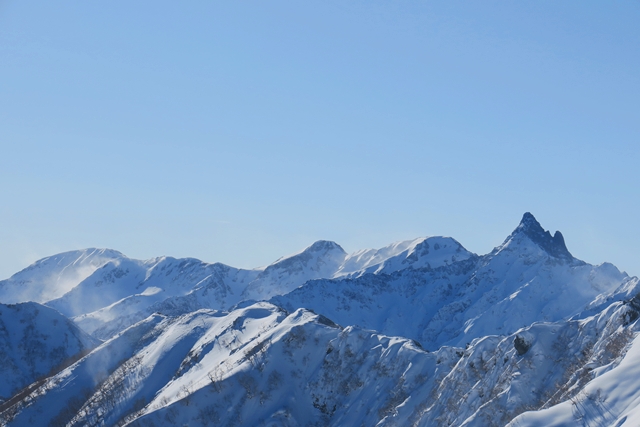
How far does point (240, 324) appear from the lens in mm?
175125

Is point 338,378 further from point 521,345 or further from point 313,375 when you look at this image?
point 521,345

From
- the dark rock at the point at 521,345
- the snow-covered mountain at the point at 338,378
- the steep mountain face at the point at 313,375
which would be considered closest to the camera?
the snow-covered mountain at the point at 338,378

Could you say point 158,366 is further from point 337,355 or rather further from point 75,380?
point 337,355

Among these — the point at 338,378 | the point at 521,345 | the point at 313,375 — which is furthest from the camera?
the point at 313,375

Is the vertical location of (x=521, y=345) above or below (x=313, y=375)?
below

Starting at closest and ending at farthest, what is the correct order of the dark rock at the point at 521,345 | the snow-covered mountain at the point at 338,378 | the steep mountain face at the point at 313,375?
the snow-covered mountain at the point at 338,378
the steep mountain face at the point at 313,375
the dark rock at the point at 521,345

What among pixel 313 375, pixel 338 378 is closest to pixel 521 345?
pixel 338 378

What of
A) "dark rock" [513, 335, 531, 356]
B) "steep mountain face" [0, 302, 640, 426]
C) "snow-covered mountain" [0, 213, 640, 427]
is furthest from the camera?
"dark rock" [513, 335, 531, 356]

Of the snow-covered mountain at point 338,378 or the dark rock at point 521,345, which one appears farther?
the dark rock at point 521,345

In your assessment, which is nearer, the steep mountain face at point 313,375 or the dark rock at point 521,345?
the steep mountain face at point 313,375

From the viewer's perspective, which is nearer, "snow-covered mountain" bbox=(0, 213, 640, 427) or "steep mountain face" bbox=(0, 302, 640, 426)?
"snow-covered mountain" bbox=(0, 213, 640, 427)

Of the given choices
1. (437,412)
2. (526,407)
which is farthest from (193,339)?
(526,407)

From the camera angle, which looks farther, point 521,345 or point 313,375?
point 313,375

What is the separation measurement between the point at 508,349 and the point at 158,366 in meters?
91.3
